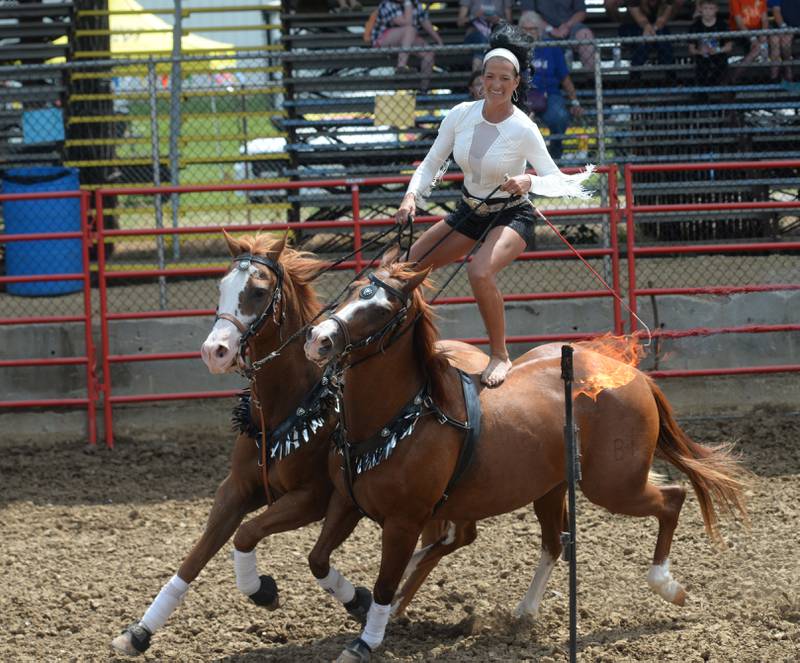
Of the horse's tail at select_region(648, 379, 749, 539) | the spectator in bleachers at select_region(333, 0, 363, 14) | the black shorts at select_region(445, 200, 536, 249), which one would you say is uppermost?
the spectator in bleachers at select_region(333, 0, 363, 14)

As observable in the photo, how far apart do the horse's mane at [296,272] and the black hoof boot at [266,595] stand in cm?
120

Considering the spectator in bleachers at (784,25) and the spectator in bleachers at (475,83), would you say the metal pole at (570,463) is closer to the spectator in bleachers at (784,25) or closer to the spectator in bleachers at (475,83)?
the spectator in bleachers at (475,83)

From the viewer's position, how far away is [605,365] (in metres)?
5.53

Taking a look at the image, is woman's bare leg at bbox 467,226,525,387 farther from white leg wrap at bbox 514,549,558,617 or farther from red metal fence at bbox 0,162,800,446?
red metal fence at bbox 0,162,800,446

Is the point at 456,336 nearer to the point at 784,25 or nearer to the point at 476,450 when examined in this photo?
the point at 476,450

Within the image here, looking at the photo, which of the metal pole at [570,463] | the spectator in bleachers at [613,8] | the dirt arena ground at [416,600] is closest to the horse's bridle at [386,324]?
the metal pole at [570,463]

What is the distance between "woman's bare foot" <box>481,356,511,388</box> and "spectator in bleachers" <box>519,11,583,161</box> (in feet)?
18.8

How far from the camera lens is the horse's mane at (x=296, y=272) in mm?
5223

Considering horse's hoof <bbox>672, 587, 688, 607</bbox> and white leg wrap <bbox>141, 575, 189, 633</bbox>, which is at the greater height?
white leg wrap <bbox>141, 575, 189, 633</bbox>

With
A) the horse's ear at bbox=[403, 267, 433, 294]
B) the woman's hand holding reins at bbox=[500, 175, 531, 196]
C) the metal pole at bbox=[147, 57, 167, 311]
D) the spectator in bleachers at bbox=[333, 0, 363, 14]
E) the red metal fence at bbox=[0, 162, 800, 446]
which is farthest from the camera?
the spectator in bleachers at bbox=[333, 0, 363, 14]

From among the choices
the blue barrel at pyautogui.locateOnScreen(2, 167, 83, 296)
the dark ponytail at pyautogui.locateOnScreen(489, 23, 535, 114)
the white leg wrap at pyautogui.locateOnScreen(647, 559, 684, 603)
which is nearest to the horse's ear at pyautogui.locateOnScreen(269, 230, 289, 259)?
the dark ponytail at pyautogui.locateOnScreen(489, 23, 535, 114)

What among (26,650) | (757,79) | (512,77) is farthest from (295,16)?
(26,650)

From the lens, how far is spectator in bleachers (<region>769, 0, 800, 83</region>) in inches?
445

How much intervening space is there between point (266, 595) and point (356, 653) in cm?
66
